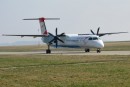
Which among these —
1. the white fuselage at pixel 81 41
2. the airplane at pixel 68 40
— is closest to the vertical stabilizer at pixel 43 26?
the airplane at pixel 68 40

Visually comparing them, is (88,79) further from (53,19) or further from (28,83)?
(53,19)

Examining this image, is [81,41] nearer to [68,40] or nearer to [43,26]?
[68,40]

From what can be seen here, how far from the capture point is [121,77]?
21297mm

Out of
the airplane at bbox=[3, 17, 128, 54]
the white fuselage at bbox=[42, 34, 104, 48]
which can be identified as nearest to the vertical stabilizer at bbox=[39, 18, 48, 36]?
the airplane at bbox=[3, 17, 128, 54]

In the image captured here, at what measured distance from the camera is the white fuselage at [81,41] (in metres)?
64.2

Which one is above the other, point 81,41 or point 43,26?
point 43,26

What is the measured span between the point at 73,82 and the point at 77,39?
48861 mm

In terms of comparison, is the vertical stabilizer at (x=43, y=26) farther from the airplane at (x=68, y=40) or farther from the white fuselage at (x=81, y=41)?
the white fuselage at (x=81, y=41)

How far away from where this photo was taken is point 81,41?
220 ft

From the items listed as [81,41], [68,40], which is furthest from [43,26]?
[81,41]

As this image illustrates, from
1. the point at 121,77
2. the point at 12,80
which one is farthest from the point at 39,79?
the point at 121,77

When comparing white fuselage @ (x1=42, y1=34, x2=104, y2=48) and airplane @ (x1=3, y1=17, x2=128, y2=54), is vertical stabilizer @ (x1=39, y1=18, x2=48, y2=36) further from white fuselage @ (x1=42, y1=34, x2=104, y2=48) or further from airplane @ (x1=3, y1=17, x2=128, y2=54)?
white fuselage @ (x1=42, y1=34, x2=104, y2=48)

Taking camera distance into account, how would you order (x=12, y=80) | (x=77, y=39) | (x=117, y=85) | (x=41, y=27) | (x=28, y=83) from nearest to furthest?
(x=117, y=85), (x=28, y=83), (x=12, y=80), (x=77, y=39), (x=41, y=27)

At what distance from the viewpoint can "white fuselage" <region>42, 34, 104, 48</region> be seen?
211ft
